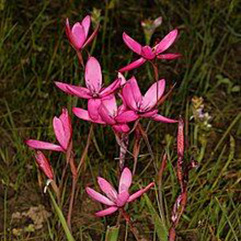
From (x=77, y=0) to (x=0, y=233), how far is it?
1469 millimetres

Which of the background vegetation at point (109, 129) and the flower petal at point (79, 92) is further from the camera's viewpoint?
the background vegetation at point (109, 129)

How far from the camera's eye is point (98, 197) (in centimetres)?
181

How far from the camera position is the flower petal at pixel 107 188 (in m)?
1.82

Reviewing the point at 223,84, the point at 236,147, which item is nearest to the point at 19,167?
the point at 236,147

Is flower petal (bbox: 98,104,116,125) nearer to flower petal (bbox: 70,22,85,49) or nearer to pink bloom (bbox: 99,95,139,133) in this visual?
pink bloom (bbox: 99,95,139,133)

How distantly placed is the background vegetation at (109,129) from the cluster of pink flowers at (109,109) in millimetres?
370

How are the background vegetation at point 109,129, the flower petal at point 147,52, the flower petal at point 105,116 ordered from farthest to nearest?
the background vegetation at point 109,129 < the flower petal at point 147,52 < the flower petal at point 105,116

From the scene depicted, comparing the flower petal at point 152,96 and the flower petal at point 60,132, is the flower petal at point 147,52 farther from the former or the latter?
the flower petal at point 60,132

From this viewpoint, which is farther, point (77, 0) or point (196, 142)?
point (77, 0)

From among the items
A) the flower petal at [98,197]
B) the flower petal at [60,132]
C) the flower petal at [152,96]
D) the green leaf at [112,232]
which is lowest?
the green leaf at [112,232]

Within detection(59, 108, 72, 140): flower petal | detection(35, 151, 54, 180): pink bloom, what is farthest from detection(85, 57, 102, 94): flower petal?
detection(35, 151, 54, 180): pink bloom

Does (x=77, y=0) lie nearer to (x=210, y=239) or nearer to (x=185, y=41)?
(x=185, y=41)

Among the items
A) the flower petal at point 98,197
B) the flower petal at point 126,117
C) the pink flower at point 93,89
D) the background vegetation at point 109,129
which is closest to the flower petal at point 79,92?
the pink flower at point 93,89

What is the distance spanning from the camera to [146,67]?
3.20 m
